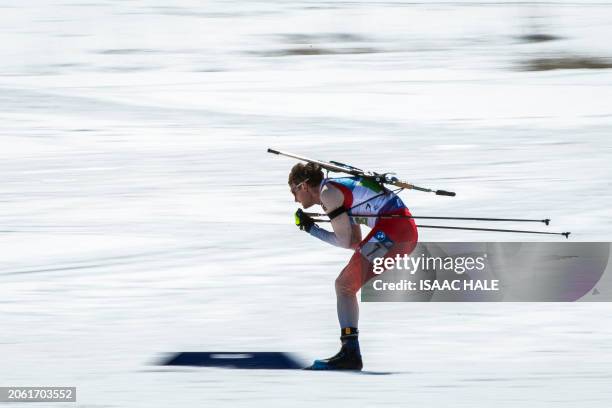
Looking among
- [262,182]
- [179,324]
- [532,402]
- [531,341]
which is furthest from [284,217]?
[532,402]

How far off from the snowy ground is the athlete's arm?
2.72 feet

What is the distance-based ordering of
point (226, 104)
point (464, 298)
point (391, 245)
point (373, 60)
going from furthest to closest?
point (373, 60)
point (226, 104)
point (464, 298)
point (391, 245)

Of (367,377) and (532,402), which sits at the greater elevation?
(367,377)

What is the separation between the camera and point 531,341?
8383 millimetres

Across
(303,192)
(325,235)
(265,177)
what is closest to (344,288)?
(325,235)

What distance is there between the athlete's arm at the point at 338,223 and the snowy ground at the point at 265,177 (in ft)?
2.72

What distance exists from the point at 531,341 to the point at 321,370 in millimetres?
1735

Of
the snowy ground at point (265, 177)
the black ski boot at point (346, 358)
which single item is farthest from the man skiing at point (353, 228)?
the snowy ground at point (265, 177)

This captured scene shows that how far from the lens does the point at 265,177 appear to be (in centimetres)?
1526

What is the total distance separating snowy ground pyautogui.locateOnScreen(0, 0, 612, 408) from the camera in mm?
7645

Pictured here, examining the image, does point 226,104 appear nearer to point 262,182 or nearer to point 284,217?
point 262,182

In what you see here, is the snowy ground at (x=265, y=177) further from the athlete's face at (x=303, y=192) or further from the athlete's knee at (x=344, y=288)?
the athlete's face at (x=303, y=192)

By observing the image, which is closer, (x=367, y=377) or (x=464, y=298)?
(x=367, y=377)

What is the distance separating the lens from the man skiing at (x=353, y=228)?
7.26m
